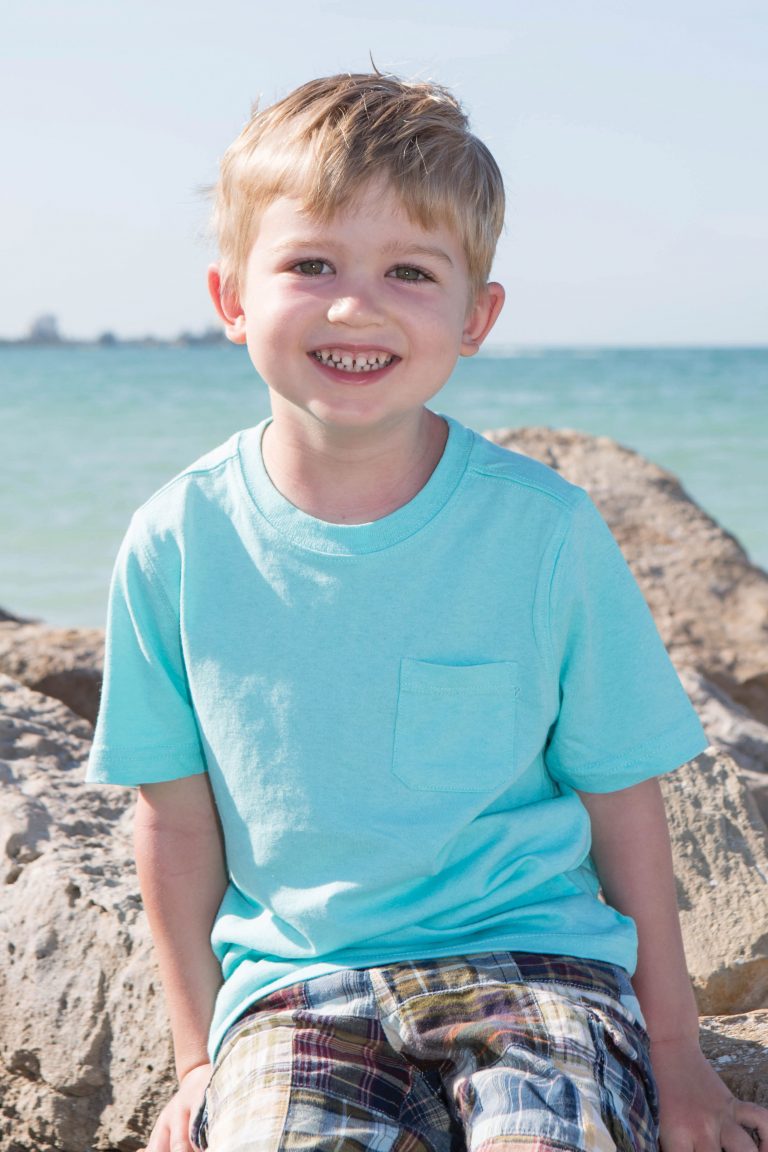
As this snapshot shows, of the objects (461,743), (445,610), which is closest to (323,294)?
(445,610)

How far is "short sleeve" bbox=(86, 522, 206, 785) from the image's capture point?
1.67 metres

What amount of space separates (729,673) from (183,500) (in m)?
2.16

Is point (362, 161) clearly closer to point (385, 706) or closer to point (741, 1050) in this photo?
point (385, 706)

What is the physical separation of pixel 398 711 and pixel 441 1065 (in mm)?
392

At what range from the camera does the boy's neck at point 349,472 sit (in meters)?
1.66

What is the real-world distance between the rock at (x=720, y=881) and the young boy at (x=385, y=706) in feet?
1.17

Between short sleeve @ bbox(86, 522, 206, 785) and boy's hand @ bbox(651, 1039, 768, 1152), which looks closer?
boy's hand @ bbox(651, 1039, 768, 1152)

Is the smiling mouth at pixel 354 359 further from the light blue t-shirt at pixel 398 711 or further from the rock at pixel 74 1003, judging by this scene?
the rock at pixel 74 1003

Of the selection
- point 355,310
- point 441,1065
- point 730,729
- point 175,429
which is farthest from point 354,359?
point 175,429

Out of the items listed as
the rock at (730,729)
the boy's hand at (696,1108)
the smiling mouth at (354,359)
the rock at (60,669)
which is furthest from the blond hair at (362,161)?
the rock at (60,669)

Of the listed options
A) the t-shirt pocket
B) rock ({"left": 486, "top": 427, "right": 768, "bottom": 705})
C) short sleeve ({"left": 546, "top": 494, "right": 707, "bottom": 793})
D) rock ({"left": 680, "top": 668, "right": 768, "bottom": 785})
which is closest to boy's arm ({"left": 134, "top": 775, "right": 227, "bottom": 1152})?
the t-shirt pocket

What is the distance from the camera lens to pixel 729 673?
138 inches

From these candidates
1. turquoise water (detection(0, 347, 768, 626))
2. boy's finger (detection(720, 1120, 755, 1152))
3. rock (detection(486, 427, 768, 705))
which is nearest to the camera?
boy's finger (detection(720, 1120, 755, 1152))

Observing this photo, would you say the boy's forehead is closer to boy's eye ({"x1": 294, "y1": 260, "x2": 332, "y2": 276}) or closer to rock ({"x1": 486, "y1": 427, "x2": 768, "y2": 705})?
boy's eye ({"x1": 294, "y1": 260, "x2": 332, "y2": 276})
